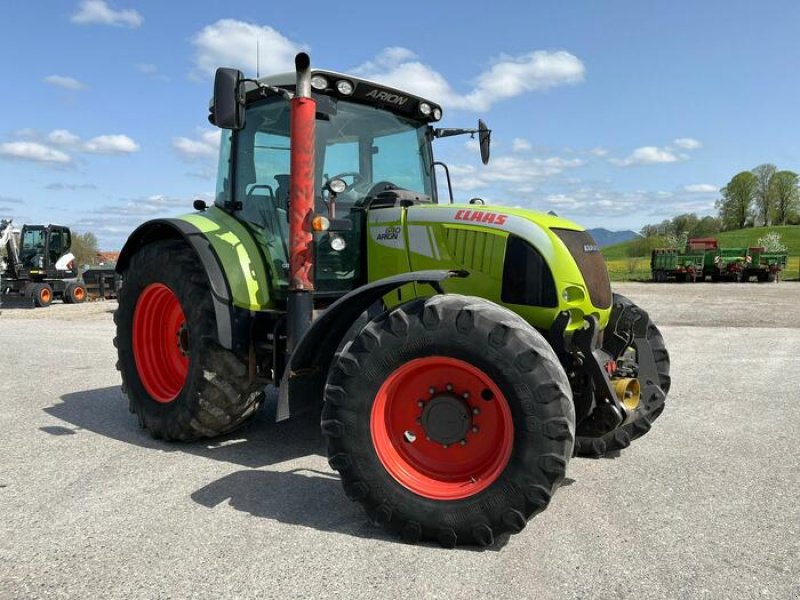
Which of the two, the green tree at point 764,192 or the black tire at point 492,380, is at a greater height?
the green tree at point 764,192

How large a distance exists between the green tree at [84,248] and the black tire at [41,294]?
22.7 meters

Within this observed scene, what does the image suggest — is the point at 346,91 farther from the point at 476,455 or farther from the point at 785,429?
the point at 785,429

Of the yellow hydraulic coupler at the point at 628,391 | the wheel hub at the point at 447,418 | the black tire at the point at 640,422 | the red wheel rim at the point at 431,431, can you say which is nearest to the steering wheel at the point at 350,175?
the red wheel rim at the point at 431,431

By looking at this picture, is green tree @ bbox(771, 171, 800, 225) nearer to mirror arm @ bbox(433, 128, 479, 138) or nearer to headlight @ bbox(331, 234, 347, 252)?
mirror arm @ bbox(433, 128, 479, 138)

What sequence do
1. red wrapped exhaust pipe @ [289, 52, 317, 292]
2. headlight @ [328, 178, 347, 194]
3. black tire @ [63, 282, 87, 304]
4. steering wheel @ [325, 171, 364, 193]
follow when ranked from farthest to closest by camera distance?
1. black tire @ [63, 282, 87, 304]
2. steering wheel @ [325, 171, 364, 193]
3. headlight @ [328, 178, 347, 194]
4. red wrapped exhaust pipe @ [289, 52, 317, 292]

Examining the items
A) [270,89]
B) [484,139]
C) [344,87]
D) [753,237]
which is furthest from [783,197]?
[270,89]

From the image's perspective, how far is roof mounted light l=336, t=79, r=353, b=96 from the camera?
423 cm

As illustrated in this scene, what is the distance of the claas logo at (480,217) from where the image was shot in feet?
12.5

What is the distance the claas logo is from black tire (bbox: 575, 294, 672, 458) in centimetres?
127

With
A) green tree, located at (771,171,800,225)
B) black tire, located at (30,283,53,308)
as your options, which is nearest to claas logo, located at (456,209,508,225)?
black tire, located at (30,283,53,308)

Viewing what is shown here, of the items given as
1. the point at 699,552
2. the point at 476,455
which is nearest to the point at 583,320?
the point at 476,455

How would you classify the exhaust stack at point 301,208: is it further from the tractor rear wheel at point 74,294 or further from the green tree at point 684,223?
the green tree at point 684,223

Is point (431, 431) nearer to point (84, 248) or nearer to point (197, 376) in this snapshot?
point (197, 376)

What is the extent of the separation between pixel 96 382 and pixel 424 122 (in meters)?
5.05
